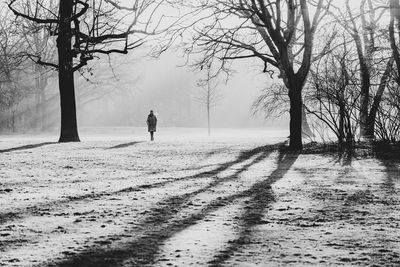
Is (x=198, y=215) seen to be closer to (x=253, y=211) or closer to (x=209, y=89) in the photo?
(x=253, y=211)

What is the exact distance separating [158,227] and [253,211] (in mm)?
1470

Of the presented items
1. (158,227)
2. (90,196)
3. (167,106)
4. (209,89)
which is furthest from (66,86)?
(167,106)

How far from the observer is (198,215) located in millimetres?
5891

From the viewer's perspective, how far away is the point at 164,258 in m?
4.09

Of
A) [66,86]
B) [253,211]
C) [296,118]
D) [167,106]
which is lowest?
[253,211]

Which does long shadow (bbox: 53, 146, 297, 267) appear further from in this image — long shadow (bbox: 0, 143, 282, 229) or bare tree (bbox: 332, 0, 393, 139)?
bare tree (bbox: 332, 0, 393, 139)

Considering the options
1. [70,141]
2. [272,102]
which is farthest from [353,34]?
[70,141]

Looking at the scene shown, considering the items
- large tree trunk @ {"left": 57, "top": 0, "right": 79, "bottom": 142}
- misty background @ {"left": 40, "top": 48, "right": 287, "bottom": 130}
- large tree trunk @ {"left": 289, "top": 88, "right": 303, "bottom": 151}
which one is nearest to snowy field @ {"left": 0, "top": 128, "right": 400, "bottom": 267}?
large tree trunk @ {"left": 289, "top": 88, "right": 303, "bottom": 151}

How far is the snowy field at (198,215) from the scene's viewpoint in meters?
4.18

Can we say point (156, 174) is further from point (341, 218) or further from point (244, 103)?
point (244, 103)

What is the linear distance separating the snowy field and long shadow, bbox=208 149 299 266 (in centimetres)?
1

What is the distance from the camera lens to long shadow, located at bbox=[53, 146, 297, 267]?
13.3 feet

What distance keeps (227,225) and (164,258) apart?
1401 millimetres

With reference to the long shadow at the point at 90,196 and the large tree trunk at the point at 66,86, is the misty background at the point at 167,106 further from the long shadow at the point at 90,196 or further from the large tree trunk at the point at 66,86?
the long shadow at the point at 90,196
